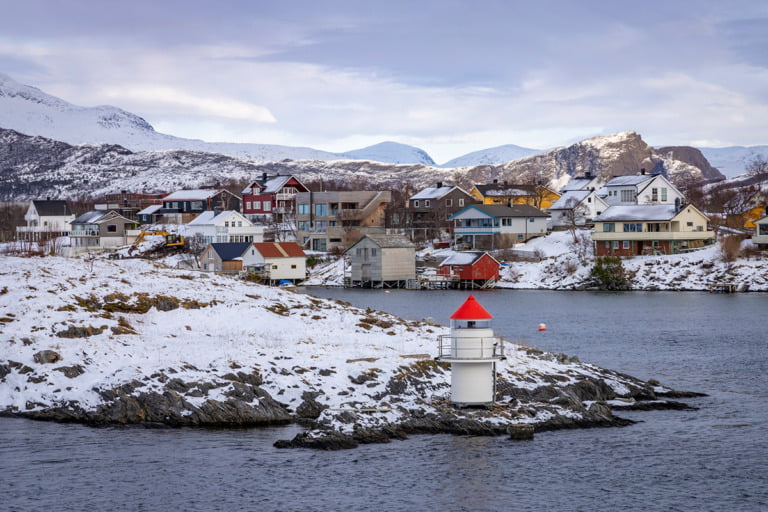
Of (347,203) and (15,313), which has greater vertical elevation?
(347,203)

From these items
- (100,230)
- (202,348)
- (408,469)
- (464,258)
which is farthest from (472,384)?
(100,230)

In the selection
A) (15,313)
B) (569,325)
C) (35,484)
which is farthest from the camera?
(569,325)

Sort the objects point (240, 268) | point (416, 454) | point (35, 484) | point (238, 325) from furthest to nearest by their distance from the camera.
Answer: point (240, 268), point (238, 325), point (416, 454), point (35, 484)

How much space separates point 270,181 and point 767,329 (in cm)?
9379

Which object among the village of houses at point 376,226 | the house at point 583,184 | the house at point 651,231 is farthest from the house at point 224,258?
the house at point 583,184

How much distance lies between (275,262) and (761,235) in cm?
4589

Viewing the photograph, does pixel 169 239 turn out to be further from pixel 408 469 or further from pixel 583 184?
pixel 408 469

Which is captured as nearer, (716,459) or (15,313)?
(716,459)

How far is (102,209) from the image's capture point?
135 meters

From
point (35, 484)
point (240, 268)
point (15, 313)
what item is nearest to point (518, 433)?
point (35, 484)

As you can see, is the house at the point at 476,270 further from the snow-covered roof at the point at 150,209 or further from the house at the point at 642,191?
the snow-covered roof at the point at 150,209

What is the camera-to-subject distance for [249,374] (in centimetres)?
3152

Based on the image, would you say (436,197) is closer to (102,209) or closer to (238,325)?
(102,209)

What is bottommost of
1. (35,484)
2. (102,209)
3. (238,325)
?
(35,484)
